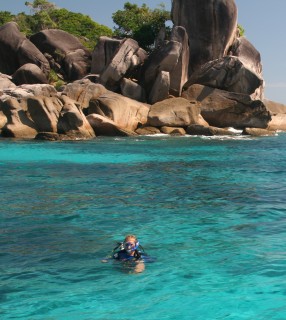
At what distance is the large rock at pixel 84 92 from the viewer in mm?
→ 32594

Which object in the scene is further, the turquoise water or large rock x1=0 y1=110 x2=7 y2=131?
large rock x1=0 y1=110 x2=7 y2=131

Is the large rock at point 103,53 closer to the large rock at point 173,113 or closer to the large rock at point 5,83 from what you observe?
the large rock at point 5,83

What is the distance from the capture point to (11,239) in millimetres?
8891

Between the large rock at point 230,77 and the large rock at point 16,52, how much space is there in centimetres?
1276

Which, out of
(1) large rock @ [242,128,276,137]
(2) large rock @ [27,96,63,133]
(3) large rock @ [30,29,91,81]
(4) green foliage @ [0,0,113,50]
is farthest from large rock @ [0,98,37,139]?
(4) green foliage @ [0,0,113,50]

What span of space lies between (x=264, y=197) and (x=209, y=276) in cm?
584

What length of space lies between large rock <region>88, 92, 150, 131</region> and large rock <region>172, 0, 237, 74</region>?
8.98m

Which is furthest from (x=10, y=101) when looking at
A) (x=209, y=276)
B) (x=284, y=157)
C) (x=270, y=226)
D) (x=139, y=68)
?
(x=209, y=276)

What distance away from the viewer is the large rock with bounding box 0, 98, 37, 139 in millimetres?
28766

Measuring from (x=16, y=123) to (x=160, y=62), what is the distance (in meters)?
11.5

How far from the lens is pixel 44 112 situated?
28453 mm

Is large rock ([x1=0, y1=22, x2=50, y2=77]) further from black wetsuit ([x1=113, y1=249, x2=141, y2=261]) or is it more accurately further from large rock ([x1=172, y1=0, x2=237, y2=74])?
black wetsuit ([x1=113, y1=249, x2=141, y2=261])

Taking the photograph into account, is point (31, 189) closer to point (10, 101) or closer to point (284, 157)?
point (284, 157)

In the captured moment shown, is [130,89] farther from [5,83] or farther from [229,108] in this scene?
[5,83]
